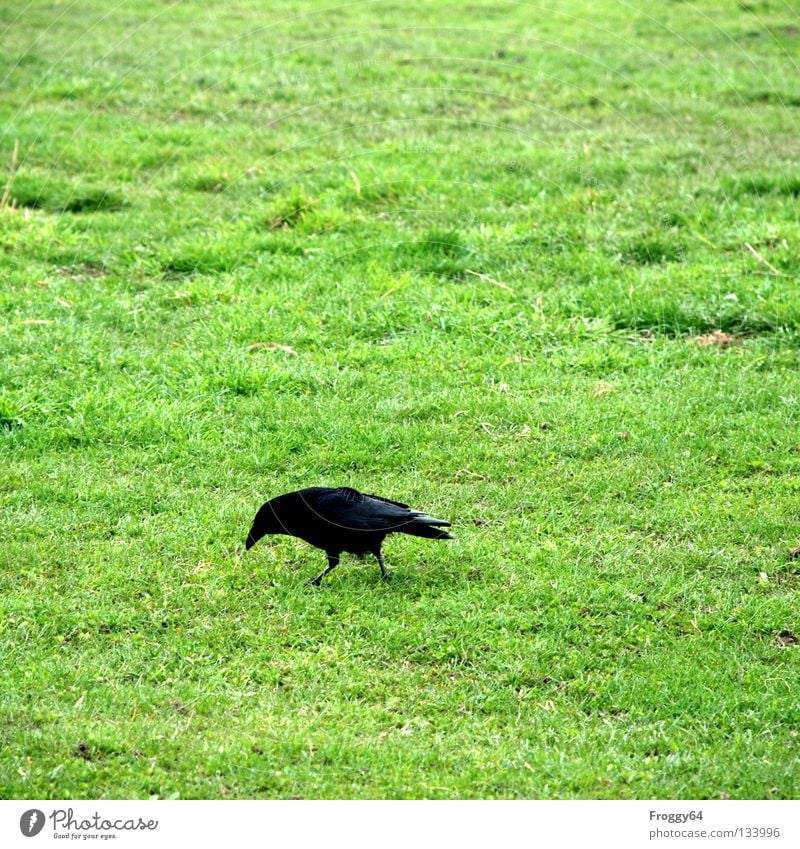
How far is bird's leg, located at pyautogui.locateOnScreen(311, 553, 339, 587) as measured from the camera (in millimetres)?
5203

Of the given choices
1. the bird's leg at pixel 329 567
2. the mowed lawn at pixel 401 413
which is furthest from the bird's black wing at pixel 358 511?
the mowed lawn at pixel 401 413

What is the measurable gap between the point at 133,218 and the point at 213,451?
359 centimetres

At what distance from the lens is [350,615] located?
5.10 meters

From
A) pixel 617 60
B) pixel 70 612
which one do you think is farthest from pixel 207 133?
pixel 70 612

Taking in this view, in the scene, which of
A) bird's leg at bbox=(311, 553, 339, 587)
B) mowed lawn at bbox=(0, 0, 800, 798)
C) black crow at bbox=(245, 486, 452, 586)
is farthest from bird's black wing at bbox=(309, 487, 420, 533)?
mowed lawn at bbox=(0, 0, 800, 798)

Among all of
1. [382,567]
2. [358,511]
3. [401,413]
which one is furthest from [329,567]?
[401,413]

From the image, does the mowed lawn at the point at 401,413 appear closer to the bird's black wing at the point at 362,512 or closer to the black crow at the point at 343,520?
the black crow at the point at 343,520

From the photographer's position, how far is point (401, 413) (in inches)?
268

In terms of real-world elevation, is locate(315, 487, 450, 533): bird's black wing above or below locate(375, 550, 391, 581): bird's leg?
above

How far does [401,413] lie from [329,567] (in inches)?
67.8

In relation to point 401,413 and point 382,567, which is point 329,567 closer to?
point 382,567

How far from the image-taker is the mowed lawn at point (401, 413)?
445cm

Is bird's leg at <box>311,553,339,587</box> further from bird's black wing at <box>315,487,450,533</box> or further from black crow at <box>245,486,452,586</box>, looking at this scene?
bird's black wing at <box>315,487,450,533</box>

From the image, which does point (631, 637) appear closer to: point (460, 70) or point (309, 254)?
point (309, 254)
